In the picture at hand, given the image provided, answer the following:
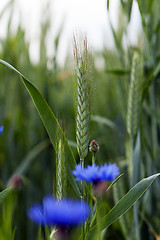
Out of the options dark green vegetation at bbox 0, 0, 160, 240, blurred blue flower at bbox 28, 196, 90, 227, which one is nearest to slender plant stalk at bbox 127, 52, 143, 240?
dark green vegetation at bbox 0, 0, 160, 240

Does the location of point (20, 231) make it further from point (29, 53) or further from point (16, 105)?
point (29, 53)

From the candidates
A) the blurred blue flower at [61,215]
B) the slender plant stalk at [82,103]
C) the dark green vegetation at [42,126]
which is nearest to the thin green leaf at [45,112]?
the slender plant stalk at [82,103]

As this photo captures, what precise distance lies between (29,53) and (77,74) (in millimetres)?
939

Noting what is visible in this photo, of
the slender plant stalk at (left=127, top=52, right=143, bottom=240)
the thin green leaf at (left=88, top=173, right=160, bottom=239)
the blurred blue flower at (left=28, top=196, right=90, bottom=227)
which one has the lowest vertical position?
the thin green leaf at (left=88, top=173, right=160, bottom=239)

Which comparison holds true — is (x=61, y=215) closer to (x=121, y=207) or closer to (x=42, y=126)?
(x=121, y=207)

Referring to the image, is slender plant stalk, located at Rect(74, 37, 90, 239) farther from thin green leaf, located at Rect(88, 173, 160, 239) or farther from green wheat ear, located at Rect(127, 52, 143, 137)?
green wheat ear, located at Rect(127, 52, 143, 137)

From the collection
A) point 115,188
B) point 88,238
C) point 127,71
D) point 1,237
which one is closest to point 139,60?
point 127,71

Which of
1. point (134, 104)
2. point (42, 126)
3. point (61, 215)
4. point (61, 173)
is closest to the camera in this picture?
point (61, 215)

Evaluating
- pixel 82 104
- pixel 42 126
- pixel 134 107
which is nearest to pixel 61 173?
pixel 82 104

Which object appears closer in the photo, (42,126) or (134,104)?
(134,104)

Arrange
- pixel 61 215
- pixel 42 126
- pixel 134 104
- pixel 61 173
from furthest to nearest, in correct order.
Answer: pixel 42 126, pixel 134 104, pixel 61 173, pixel 61 215

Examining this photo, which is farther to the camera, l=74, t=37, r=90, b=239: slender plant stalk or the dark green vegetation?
the dark green vegetation

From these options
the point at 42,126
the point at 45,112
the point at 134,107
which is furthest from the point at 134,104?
Result: the point at 42,126

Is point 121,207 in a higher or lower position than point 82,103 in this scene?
lower
